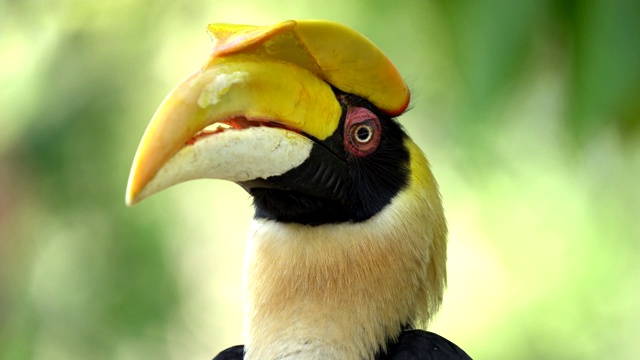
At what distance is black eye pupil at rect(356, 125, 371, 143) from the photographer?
2.01 meters

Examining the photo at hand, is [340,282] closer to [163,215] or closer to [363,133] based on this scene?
[363,133]

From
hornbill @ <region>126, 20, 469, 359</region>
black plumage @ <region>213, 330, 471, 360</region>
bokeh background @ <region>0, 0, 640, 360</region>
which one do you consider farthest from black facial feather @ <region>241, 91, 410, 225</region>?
bokeh background @ <region>0, 0, 640, 360</region>

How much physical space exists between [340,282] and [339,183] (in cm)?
23

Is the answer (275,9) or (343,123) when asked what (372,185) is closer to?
(343,123)

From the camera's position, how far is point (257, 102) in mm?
1724

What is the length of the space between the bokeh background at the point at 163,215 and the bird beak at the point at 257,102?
1516 millimetres

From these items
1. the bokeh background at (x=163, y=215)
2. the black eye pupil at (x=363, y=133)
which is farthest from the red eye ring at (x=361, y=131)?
the bokeh background at (x=163, y=215)

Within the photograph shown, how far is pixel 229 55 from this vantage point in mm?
1710

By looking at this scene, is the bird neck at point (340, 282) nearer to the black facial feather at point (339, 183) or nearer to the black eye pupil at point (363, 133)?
the black facial feather at point (339, 183)

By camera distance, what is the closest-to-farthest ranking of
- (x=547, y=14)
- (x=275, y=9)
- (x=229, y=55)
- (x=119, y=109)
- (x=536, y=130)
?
(x=229, y=55), (x=547, y=14), (x=536, y=130), (x=275, y=9), (x=119, y=109)

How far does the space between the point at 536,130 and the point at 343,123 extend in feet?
6.24

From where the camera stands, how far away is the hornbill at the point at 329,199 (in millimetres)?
1761

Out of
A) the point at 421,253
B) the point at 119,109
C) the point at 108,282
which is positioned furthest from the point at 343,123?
the point at 108,282

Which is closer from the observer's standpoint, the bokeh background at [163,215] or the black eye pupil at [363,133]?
the black eye pupil at [363,133]
